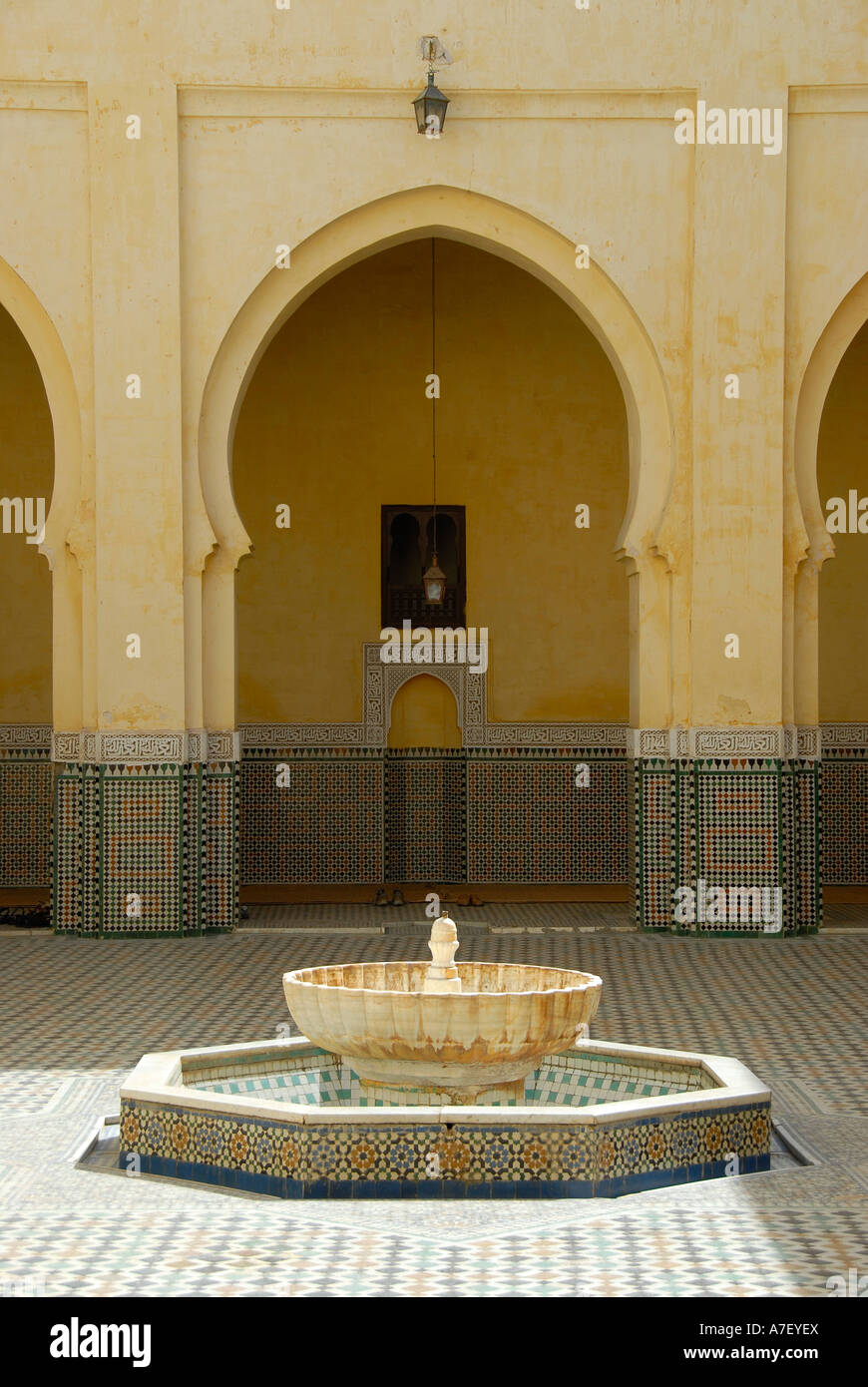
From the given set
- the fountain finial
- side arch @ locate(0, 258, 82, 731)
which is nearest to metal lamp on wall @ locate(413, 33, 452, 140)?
side arch @ locate(0, 258, 82, 731)

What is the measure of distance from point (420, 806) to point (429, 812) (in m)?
0.07

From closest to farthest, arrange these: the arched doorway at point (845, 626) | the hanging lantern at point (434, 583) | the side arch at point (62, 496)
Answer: the side arch at point (62, 496)
the hanging lantern at point (434, 583)
the arched doorway at point (845, 626)

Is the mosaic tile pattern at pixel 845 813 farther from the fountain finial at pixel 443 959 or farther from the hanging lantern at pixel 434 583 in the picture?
the fountain finial at pixel 443 959

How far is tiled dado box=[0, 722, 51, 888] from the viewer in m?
10.1

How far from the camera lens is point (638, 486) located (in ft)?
27.2

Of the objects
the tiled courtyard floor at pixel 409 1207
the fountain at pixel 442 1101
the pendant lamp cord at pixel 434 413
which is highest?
the pendant lamp cord at pixel 434 413

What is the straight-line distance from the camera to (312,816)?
10422 millimetres

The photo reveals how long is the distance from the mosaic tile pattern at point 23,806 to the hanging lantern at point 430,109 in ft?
14.1

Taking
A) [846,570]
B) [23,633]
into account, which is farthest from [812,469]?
[23,633]

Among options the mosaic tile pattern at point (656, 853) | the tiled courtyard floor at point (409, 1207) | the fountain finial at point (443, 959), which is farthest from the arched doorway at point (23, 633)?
the fountain finial at point (443, 959)

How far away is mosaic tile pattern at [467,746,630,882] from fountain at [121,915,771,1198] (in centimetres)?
562

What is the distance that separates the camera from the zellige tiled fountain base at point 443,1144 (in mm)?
3686

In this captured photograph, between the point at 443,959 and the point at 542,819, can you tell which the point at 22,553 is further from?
the point at 443,959

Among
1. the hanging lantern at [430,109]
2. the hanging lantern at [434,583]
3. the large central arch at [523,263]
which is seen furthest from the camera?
the hanging lantern at [434,583]
